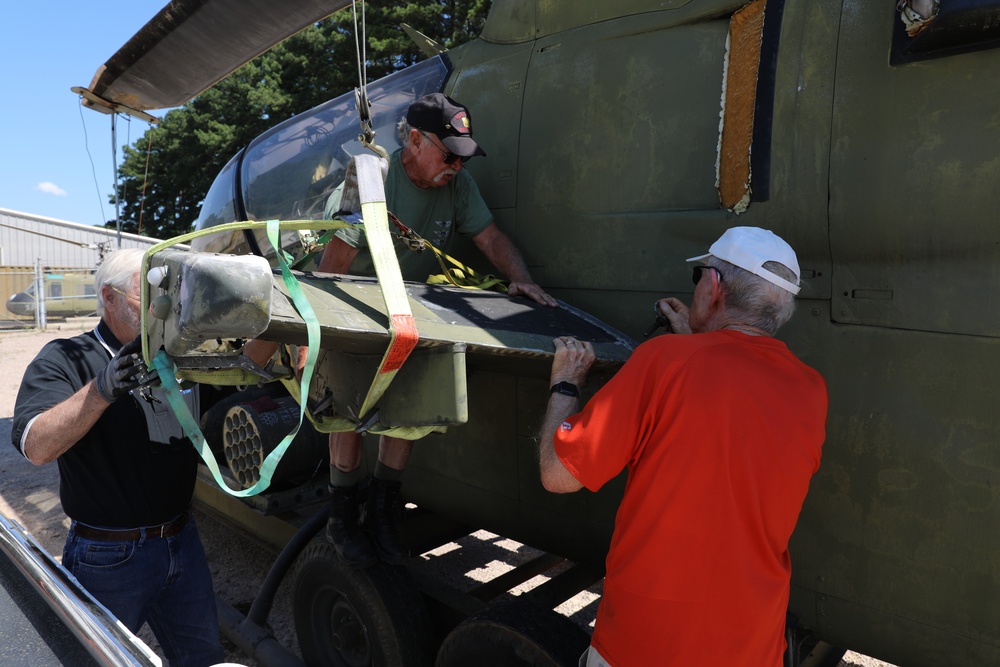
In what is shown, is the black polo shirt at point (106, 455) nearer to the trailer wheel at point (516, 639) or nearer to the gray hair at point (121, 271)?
the gray hair at point (121, 271)

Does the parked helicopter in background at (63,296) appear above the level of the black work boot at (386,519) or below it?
above

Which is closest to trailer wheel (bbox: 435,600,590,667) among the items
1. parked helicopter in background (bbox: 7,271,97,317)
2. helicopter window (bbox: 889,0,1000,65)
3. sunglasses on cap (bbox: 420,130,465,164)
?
sunglasses on cap (bbox: 420,130,465,164)

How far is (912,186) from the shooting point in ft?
5.72

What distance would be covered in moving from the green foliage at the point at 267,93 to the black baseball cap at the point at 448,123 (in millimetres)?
11592

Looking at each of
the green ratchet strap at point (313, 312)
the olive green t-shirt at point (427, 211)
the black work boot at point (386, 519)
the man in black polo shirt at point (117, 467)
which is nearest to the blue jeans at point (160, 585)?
the man in black polo shirt at point (117, 467)

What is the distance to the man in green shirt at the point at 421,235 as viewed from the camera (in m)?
2.54

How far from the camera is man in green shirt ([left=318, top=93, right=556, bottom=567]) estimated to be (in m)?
2.54

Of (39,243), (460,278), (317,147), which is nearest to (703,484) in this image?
(460,278)

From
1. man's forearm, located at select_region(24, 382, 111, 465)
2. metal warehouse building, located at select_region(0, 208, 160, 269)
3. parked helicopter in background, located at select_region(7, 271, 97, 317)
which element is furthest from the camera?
metal warehouse building, located at select_region(0, 208, 160, 269)

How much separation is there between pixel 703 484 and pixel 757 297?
1.62ft

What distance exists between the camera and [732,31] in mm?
2096

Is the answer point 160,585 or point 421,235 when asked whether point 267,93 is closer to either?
point 421,235

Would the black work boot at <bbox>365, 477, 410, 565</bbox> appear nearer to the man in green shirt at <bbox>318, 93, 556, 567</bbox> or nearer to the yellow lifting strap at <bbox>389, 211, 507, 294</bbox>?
the man in green shirt at <bbox>318, 93, 556, 567</bbox>

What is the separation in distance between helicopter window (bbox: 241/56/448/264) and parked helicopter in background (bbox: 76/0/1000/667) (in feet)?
2.21
